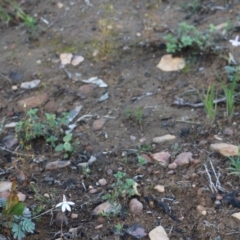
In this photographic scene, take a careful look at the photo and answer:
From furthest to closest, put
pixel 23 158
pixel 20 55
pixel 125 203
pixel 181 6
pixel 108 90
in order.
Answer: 1. pixel 181 6
2. pixel 20 55
3. pixel 108 90
4. pixel 23 158
5. pixel 125 203

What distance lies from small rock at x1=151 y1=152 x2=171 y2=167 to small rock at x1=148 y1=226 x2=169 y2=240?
1.30 ft

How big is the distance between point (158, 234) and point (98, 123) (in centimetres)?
83

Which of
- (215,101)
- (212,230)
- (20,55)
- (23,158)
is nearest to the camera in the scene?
(212,230)

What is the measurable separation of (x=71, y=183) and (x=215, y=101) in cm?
92

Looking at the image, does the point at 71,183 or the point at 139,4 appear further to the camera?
the point at 139,4

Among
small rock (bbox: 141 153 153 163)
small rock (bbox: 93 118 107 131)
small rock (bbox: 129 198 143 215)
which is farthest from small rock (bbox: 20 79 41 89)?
small rock (bbox: 129 198 143 215)

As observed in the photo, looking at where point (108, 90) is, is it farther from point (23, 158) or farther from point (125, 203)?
point (125, 203)

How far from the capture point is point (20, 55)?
3396 mm

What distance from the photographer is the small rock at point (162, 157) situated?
8.21ft

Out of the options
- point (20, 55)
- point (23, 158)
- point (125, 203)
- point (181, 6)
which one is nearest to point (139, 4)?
point (181, 6)

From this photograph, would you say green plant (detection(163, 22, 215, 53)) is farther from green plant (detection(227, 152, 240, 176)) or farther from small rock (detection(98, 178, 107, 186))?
small rock (detection(98, 178, 107, 186))

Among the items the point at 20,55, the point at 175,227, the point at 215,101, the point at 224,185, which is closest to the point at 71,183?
the point at 175,227

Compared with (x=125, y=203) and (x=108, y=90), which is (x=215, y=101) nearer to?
(x=108, y=90)

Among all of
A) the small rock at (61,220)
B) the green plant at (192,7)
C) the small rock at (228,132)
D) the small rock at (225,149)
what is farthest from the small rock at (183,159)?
the green plant at (192,7)
